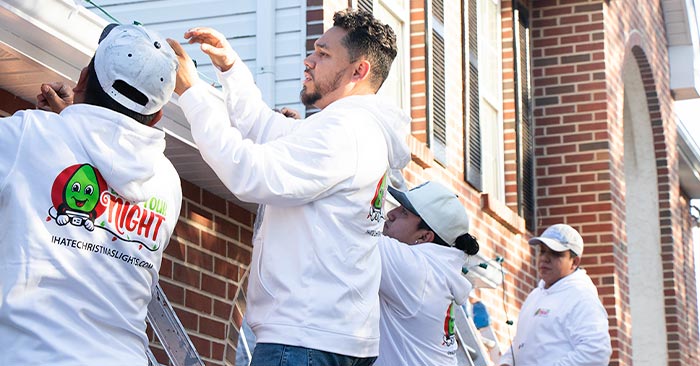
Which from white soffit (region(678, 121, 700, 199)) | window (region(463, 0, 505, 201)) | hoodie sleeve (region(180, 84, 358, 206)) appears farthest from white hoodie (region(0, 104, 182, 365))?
white soffit (region(678, 121, 700, 199))

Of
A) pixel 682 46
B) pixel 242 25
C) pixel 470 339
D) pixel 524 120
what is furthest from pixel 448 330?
pixel 682 46

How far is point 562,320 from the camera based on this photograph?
7090mm

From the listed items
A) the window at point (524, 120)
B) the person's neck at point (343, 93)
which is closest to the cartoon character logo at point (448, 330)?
the person's neck at point (343, 93)

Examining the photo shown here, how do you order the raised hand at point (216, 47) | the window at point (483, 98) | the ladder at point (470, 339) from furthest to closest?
the window at point (483, 98), the ladder at point (470, 339), the raised hand at point (216, 47)

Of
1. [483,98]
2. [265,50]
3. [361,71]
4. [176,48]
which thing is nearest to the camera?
[176,48]

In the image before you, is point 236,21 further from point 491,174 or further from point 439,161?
point 491,174

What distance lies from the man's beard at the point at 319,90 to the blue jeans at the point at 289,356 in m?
0.84

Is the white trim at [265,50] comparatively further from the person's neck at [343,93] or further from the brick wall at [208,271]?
the person's neck at [343,93]

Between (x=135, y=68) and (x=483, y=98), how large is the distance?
6535 mm

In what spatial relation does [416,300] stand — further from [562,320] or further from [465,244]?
[562,320]

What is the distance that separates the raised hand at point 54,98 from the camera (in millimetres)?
3604

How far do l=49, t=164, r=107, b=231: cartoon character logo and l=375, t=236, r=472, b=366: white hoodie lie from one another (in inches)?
63.3

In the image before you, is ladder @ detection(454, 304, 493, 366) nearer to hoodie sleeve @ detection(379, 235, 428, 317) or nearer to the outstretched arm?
hoodie sleeve @ detection(379, 235, 428, 317)

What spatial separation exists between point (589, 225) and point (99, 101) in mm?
7425
